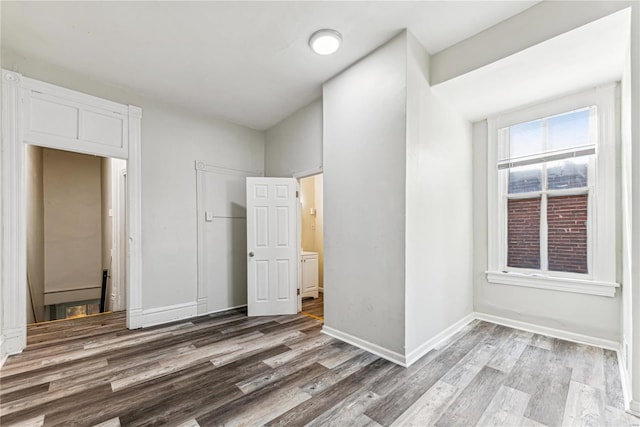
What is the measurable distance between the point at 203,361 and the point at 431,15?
12.0 ft

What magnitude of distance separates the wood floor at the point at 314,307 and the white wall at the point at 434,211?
5.29 feet

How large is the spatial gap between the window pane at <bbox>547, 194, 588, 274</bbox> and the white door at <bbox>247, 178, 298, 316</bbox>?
3164mm

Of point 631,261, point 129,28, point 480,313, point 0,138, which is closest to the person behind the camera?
point 631,261

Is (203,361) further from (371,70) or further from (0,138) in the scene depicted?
(371,70)

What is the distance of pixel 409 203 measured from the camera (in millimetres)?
2484

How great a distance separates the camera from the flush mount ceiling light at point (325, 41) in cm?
246

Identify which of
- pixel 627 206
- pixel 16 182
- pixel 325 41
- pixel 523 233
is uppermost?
pixel 325 41

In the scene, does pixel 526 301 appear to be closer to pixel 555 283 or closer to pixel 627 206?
pixel 555 283

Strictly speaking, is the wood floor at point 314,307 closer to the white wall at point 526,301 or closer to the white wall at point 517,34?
the white wall at point 526,301

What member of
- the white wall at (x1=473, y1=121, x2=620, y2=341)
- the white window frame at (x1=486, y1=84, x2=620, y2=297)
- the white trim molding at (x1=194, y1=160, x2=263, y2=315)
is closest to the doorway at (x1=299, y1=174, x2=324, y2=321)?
the white trim molding at (x1=194, y1=160, x2=263, y2=315)

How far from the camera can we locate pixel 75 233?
5090 mm

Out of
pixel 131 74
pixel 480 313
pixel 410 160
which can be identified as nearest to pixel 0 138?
pixel 131 74

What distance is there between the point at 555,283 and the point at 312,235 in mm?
3872

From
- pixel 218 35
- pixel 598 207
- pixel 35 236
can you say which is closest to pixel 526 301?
pixel 598 207
